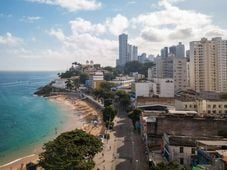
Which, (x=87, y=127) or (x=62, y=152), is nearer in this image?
(x=62, y=152)

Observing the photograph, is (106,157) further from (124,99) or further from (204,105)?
(124,99)

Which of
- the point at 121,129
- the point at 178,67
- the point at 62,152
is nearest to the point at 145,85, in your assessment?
the point at 178,67

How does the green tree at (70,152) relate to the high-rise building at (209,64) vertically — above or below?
below

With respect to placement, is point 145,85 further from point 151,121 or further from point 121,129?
point 151,121

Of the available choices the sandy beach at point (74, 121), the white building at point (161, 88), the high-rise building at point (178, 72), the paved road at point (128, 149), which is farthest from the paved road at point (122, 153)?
the high-rise building at point (178, 72)

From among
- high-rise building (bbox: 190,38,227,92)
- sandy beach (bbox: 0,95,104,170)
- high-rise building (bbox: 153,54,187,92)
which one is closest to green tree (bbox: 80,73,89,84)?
sandy beach (bbox: 0,95,104,170)

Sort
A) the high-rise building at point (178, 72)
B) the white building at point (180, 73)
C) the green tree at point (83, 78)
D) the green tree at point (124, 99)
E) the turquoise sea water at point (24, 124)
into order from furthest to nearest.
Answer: the green tree at point (83, 78), the high-rise building at point (178, 72), the white building at point (180, 73), the green tree at point (124, 99), the turquoise sea water at point (24, 124)

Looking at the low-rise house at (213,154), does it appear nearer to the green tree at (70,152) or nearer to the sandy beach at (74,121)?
the green tree at (70,152)
